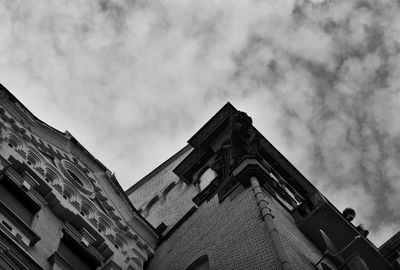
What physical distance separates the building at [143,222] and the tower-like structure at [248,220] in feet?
0.11

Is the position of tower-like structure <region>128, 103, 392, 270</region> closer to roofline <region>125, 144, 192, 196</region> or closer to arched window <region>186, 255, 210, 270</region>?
arched window <region>186, 255, 210, 270</region>

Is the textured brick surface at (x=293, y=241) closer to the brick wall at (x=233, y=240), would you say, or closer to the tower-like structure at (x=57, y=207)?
the brick wall at (x=233, y=240)

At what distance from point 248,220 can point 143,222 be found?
13.9 feet

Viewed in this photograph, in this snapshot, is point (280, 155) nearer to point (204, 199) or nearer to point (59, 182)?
point (204, 199)

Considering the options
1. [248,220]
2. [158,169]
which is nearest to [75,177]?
[248,220]

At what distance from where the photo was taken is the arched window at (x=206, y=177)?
21000 mm

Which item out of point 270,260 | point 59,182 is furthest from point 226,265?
point 59,182

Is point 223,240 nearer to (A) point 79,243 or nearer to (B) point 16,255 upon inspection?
(A) point 79,243

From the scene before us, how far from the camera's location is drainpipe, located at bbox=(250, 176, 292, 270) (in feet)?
36.7

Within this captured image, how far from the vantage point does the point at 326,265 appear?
44.8 feet

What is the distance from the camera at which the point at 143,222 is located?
55.2 feet

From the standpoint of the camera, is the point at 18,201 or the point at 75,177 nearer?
the point at 18,201

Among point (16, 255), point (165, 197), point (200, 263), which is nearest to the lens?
point (16, 255)

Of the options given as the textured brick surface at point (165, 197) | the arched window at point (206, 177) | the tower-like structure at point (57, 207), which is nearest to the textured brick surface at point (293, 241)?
the tower-like structure at point (57, 207)
